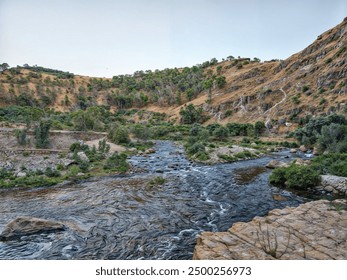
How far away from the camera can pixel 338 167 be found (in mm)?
15828

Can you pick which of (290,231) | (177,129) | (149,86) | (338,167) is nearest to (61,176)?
(290,231)

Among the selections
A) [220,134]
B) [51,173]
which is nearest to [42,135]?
[51,173]

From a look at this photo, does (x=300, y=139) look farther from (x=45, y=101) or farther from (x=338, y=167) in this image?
(x=45, y=101)

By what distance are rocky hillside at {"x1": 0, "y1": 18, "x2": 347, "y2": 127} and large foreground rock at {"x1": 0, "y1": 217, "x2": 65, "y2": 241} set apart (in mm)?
44151

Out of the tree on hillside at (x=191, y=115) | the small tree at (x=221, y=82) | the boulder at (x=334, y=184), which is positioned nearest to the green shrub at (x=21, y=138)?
the boulder at (x=334, y=184)

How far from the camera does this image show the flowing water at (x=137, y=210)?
28.0ft

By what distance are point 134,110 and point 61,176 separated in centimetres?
7309

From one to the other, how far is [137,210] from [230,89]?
2822 inches

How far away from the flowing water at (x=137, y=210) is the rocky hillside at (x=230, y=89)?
112 ft

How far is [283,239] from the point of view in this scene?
23.5 feet

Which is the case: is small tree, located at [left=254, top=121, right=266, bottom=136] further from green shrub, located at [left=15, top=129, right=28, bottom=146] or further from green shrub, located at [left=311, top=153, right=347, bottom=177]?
green shrub, located at [left=15, top=129, right=28, bottom=146]

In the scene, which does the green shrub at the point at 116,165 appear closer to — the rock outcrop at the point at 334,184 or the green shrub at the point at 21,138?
the green shrub at the point at 21,138

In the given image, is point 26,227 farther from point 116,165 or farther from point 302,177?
point 302,177

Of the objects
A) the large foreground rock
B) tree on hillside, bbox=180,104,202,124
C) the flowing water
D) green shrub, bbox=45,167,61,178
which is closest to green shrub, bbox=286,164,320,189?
the flowing water
